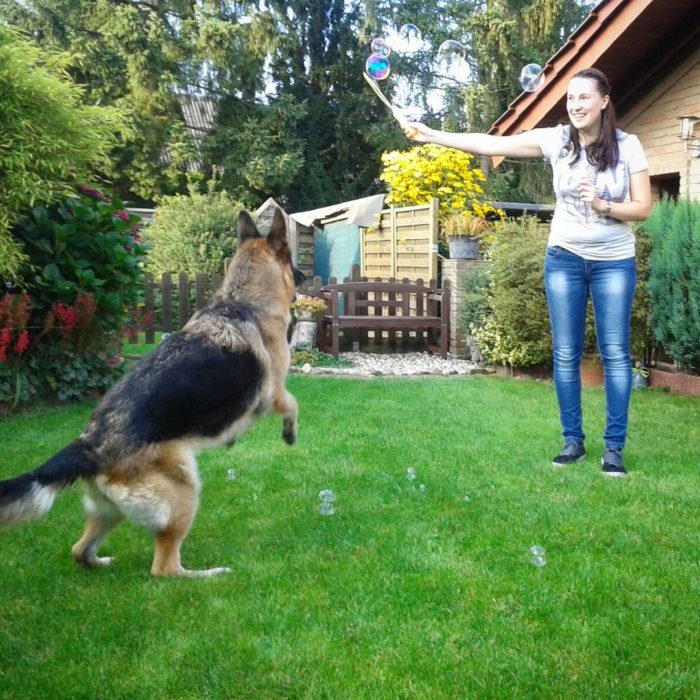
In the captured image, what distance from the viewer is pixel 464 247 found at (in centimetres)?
1031

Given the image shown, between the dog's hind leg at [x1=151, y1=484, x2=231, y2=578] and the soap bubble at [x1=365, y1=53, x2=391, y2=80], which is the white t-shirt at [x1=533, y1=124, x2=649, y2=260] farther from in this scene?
the dog's hind leg at [x1=151, y1=484, x2=231, y2=578]

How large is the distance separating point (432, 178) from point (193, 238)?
5.24m

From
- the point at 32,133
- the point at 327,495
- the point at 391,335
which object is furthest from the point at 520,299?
the point at 32,133

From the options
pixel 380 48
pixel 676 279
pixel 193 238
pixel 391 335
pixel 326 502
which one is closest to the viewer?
pixel 326 502

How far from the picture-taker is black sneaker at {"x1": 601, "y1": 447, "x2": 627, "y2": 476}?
4.35m

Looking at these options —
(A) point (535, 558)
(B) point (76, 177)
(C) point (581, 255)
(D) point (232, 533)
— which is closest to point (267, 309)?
(D) point (232, 533)

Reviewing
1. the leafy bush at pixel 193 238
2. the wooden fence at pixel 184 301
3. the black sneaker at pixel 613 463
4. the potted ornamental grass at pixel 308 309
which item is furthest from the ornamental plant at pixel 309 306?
the black sneaker at pixel 613 463

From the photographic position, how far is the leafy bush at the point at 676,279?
6855mm

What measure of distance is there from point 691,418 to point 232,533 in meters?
4.33

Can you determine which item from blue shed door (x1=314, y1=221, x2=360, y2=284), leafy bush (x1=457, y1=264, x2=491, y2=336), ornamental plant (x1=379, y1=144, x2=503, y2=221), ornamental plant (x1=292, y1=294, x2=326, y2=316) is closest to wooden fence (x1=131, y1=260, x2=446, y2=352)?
ornamental plant (x1=292, y1=294, x2=326, y2=316)

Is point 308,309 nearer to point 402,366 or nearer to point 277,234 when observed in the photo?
point 402,366

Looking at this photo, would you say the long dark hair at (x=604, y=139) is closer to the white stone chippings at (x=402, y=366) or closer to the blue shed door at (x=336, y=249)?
the white stone chippings at (x=402, y=366)

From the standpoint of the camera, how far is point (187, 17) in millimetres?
23328

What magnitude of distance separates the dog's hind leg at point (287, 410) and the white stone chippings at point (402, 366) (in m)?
5.10
